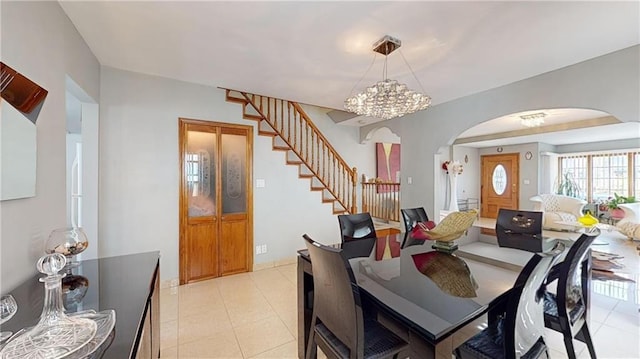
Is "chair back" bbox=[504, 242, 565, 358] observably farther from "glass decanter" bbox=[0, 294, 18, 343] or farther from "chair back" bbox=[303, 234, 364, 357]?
"glass decanter" bbox=[0, 294, 18, 343]

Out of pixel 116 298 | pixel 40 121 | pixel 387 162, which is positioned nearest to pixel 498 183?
pixel 387 162

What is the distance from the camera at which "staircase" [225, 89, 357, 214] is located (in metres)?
3.99

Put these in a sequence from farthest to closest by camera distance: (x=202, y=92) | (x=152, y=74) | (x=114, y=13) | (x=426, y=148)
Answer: (x=426, y=148), (x=202, y=92), (x=152, y=74), (x=114, y=13)

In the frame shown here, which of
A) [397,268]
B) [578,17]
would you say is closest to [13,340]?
[397,268]

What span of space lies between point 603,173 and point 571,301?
8762 mm

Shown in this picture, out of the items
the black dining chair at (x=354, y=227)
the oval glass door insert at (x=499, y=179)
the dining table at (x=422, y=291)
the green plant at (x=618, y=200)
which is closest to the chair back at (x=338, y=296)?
the dining table at (x=422, y=291)

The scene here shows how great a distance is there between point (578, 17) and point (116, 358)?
3.35 m

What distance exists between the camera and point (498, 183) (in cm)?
874

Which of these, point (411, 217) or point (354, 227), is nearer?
point (354, 227)

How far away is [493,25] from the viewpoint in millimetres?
2100

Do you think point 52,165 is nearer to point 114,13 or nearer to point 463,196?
point 114,13

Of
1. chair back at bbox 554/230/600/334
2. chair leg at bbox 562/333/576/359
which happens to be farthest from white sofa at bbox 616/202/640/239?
chair leg at bbox 562/333/576/359

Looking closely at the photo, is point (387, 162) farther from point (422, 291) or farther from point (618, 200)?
point (618, 200)

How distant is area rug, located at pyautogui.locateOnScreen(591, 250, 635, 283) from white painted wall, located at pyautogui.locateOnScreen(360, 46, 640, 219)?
2144mm
